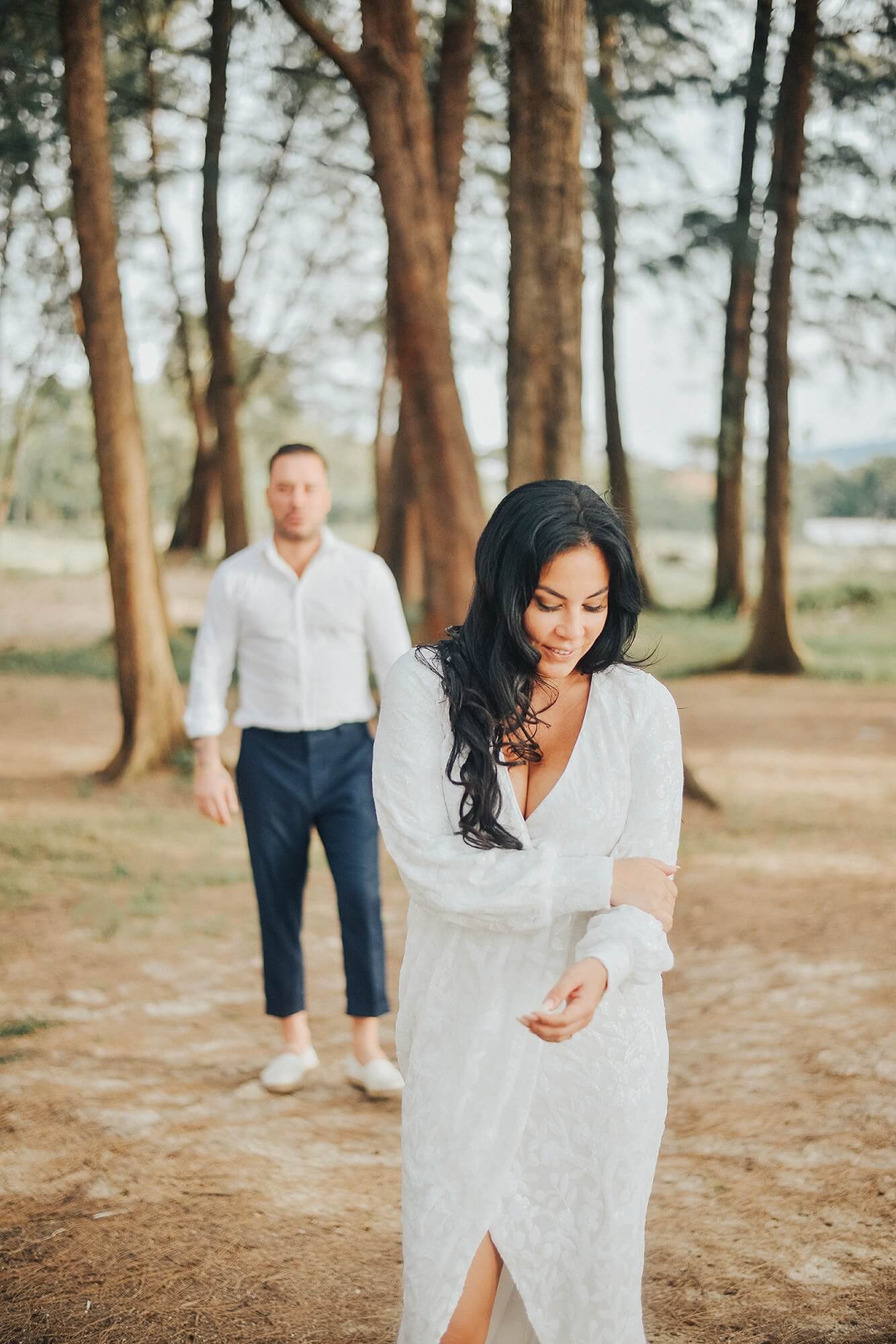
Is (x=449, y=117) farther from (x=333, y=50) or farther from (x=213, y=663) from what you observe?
(x=213, y=663)

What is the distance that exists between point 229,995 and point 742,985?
98.6 inches

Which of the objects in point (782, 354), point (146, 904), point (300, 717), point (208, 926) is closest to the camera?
point (300, 717)

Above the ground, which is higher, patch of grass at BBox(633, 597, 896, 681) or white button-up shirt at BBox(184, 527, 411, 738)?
white button-up shirt at BBox(184, 527, 411, 738)

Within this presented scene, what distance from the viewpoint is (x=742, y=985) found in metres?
6.16

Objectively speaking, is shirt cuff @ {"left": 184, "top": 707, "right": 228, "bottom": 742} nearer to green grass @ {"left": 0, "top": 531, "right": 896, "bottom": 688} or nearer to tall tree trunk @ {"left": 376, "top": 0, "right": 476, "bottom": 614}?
tall tree trunk @ {"left": 376, "top": 0, "right": 476, "bottom": 614}

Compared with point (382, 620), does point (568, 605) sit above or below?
above

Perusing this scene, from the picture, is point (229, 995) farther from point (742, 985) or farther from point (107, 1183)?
point (742, 985)

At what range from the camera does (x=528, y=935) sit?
2504 millimetres

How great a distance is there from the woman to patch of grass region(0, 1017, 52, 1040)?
341 cm

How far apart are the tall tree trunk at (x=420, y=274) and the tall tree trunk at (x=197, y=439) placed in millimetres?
11360

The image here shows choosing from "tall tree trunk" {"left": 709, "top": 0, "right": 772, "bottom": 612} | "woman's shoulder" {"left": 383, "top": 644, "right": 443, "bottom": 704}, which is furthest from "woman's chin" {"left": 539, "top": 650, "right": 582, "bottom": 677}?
"tall tree trunk" {"left": 709, "top": 0, "right": 772, "bottom": 612}

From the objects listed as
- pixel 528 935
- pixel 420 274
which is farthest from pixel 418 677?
pixel 420 274

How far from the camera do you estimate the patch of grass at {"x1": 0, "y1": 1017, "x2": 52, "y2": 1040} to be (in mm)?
5422

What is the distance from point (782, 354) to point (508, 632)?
14.9m
